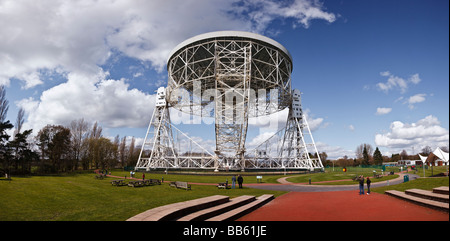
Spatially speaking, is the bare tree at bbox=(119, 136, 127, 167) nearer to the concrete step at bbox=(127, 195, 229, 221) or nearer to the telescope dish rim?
the telescope dish rim

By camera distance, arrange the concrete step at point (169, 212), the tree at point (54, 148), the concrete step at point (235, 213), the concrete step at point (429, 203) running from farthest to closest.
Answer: the tree at point (54, 148), the concrete step at point (429, 203), the concrete step at point (235, 213), the concrete step at point (169, 212)

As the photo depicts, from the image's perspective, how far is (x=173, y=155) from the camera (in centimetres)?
4256

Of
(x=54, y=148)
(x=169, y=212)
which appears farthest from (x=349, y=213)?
(x=54, y=148)

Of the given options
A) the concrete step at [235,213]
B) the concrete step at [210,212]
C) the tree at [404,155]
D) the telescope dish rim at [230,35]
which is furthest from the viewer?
the tree at [404,155]

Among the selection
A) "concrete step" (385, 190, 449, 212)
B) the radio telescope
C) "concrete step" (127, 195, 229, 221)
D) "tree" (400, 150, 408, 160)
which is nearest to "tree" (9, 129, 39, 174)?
the radio telescope

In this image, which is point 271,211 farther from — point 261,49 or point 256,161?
point 256,161

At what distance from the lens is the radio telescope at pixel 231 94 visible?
32906 mm

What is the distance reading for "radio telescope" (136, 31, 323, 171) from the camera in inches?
1296

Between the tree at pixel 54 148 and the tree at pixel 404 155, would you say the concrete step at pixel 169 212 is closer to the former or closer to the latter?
the tree at pixel 54 148

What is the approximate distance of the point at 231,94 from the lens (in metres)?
36.4

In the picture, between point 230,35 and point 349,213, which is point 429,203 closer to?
point 349,213

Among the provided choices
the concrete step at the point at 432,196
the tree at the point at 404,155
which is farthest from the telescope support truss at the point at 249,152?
the tree at the point at 404,155
